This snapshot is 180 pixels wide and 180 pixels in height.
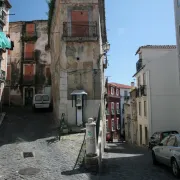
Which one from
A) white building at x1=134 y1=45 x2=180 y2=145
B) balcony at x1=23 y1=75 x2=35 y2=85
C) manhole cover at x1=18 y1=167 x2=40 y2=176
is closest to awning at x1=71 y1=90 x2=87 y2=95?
manhole cover at x1=18 y1=167 x2=40 y2=176

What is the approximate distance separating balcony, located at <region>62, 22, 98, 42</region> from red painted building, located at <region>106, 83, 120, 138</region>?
100 feet

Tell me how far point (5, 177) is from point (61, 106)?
9446 mm

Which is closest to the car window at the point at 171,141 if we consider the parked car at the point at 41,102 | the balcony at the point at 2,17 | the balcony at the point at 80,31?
the balcony at the point at 80,31

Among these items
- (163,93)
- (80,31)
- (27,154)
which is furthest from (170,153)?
(163,93)

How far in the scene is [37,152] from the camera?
11.8m

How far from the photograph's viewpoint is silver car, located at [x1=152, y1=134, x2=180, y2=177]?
8.96m

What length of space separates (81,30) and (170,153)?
11505 millimetres

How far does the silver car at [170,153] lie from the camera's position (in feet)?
29.4

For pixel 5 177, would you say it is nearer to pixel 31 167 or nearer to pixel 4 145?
pixel 31 167

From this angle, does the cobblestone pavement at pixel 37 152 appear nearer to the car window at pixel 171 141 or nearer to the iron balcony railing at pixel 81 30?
the car window at pixel 171 141

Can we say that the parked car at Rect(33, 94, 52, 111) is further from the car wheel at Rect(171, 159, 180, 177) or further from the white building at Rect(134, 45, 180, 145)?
the car wheel at Rect(171, 159, 180, 177)

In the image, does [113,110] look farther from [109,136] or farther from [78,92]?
[78,92]

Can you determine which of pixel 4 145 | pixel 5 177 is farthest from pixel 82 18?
pixel 5 177

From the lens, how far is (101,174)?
31.6ft
